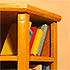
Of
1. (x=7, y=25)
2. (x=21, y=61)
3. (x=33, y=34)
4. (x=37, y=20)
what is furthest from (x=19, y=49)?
(x=7, y=25)

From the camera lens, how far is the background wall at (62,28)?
1.82 metres

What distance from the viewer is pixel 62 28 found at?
1.85 metres

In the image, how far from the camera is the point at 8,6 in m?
1.11

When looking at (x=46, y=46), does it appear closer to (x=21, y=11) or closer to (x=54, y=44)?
(x=54, y=44)

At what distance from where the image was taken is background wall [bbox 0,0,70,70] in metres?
1.82

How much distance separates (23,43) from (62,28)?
80 cm

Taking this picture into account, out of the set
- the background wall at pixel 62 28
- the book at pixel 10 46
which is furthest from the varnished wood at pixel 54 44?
the background wall at pixel 62 28

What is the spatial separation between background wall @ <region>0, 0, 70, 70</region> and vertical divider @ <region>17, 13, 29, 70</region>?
0.70 m

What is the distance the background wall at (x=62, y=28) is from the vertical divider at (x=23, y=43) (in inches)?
27.4

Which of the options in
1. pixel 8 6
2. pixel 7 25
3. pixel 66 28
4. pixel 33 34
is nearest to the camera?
pixel 8 6

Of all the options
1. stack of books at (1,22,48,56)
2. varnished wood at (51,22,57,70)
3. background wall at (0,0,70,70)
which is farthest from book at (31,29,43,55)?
background wall at (0,0,70,70)

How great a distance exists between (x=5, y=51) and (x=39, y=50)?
0.72 ft

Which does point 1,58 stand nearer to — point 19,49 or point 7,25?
point 19,49

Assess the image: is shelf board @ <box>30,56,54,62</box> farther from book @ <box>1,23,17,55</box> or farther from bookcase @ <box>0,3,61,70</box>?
book @ <box>1,23,17,55</box>
